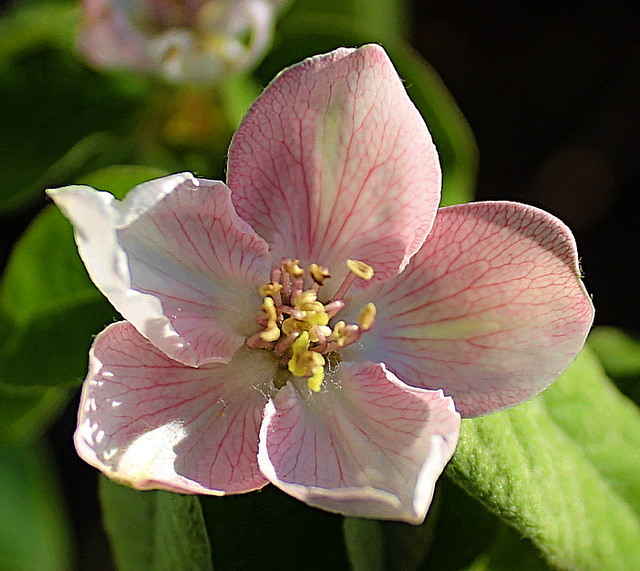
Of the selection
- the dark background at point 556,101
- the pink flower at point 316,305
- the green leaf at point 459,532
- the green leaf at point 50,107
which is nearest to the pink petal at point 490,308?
the pink flower at point 316,305

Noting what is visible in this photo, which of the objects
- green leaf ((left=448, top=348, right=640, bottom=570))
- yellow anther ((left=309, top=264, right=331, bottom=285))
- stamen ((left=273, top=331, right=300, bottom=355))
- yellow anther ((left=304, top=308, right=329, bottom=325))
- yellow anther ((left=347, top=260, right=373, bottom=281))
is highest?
yellow anther ((left=347, top=260, right=373, bottom=281))

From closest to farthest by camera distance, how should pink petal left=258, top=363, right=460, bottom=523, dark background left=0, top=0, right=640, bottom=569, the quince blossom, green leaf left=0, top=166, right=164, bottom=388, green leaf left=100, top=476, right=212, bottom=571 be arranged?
pink petal left=258, top=363, right=460, bottom=523
green leaf left=100, top=476, right=212, bottom=571
green leaf left=0, top=166, right=164, bottom=388
the quince blossom
dark background left=0, top=0, right=640, bottom=569

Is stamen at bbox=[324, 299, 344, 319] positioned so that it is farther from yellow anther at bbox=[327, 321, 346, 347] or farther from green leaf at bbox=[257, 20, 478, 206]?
green leaf at bbox=[257, 20, 478, 206]

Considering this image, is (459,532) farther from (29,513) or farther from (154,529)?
(29,513)

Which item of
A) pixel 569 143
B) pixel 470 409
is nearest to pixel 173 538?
pixel 470 409

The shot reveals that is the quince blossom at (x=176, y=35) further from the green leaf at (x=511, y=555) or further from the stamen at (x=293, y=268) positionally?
the green leaf at (x=511, y=555)

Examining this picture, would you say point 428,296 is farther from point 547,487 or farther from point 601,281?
point 601,281

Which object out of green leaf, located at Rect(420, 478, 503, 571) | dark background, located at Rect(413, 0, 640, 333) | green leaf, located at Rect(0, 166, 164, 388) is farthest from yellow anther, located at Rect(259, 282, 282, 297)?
dark background, located at Rect(413, 0, 640, 333)
